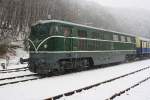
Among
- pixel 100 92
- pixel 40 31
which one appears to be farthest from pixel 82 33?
pixel 100 92

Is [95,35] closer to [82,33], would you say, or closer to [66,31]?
[82,33]

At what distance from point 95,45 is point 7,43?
1641 centimetres

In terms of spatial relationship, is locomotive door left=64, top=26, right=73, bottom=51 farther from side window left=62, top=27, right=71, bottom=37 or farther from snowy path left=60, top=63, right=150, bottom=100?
snowy path left=60, top=63, right=150, bottom=100

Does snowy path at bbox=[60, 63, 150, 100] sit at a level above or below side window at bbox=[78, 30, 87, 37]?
below

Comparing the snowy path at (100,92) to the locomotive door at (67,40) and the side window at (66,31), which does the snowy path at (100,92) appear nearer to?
the locomotive door at (67,40)

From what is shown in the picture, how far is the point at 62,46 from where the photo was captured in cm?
1439

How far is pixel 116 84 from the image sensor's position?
39.1ft

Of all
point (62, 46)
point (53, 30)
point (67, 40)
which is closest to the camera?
point (53, 30)

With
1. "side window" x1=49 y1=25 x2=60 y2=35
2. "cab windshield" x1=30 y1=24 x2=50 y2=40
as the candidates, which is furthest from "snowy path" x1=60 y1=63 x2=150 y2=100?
"cab windshield" x1=30 y1=24 x2=50 y2=40

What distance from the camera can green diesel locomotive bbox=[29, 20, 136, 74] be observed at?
13883 mm

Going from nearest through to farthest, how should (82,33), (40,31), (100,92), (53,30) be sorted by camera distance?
(100,92) → (53,30) → (40,31) → (82,33)

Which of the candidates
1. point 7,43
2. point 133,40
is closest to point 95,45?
point 133,40

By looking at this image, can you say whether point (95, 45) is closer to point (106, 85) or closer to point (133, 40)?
point (106, 85)

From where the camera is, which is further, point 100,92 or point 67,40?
point 67,40
